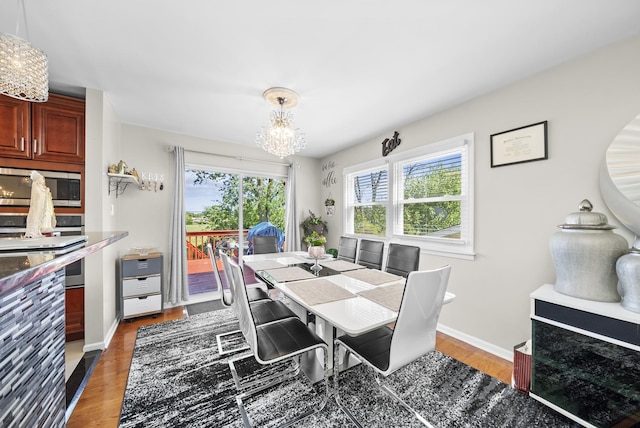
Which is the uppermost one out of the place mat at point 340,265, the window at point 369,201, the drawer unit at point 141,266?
the window at point 369,201

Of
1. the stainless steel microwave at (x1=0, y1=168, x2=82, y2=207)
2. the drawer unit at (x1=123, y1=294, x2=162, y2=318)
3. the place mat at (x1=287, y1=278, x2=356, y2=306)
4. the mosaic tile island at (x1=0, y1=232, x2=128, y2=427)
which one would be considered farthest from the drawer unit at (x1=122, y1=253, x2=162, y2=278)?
the place mat at (x1=287, y1=278, x2=356, y2=306)

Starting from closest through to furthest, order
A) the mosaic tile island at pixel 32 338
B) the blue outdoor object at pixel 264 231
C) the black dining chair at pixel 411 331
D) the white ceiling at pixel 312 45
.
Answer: the mosaic tile island at pixel 32 338, the black dining chair at pixel 411 331, the white ceiling at pixel 312 45, the blue outdoor object at pixel 264 231

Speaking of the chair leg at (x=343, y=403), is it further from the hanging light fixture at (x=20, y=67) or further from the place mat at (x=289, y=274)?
the hanging light fixture at (x=20, y=67)

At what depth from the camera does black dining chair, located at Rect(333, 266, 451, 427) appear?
1.25 metres

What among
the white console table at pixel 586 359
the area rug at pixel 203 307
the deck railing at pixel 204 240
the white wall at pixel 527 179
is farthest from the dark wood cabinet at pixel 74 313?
the white console table at pixel 586 359

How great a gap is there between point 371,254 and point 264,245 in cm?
154

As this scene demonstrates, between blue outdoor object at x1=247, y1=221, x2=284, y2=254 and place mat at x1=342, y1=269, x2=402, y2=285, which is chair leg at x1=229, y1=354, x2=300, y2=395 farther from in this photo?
blue outdoor object at x1=247, y1=221, x2=284, y2=254

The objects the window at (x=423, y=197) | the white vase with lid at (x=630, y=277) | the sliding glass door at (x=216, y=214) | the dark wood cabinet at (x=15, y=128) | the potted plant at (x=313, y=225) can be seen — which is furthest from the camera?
the potted plant at (x=313, y=225)

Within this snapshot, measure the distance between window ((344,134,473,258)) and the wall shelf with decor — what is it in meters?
3.11

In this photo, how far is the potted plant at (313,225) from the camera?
4566mm

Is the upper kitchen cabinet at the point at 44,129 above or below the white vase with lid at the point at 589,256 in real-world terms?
above

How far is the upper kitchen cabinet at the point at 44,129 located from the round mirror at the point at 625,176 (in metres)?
4.48

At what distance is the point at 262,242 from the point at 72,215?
2.01 meters

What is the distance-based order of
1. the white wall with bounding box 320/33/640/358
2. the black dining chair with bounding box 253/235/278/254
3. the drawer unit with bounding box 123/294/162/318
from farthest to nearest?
the black dining chair with bounding box 253/235/278/254
the drawer unit with bounding box 123/294/162/318
the white wall with bounding box 320/33/640/358
